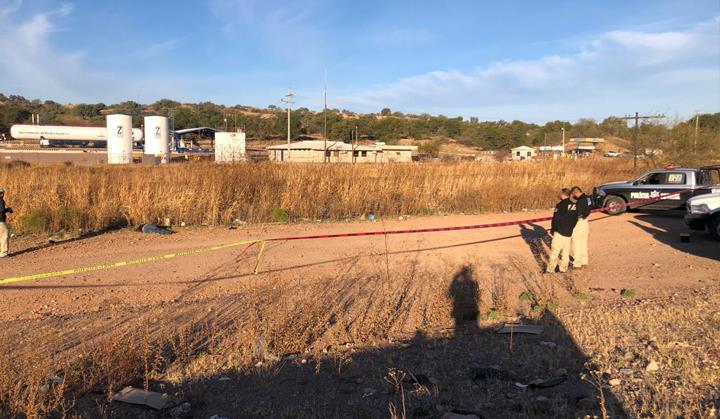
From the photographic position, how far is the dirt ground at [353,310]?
4.67 metres

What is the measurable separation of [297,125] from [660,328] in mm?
103121

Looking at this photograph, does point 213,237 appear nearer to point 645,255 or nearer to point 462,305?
point 462,305

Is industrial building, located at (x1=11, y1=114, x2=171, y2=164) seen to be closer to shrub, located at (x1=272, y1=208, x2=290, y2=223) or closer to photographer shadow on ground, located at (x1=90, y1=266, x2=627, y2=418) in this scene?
shrub, located at (x1=272, y1=208, x2=290, y2=223)

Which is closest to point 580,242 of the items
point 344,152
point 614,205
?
point 614,205

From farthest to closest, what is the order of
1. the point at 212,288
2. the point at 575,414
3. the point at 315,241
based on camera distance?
Result: the point at 315,241 < the point at 212,288 < the point at 575,414

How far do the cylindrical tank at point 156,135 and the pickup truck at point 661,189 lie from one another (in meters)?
53.9

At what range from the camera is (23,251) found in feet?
37.7

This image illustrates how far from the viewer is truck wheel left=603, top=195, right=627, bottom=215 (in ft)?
60.1

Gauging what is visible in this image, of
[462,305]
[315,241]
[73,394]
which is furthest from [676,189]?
[73,394]

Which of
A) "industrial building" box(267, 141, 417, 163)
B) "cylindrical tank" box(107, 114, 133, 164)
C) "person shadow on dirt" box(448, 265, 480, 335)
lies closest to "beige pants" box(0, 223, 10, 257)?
"person shadow on dirt" box(448, 265, 480, 335)

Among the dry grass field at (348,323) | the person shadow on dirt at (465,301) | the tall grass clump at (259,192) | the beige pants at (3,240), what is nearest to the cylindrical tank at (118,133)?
the tall grass clump at (259,192)

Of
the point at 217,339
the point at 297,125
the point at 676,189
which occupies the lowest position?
the point at 217,339

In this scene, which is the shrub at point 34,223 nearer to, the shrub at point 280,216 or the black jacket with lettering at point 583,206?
the shrub at point 280,216

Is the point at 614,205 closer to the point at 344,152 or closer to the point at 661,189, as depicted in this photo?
the point at 661,189
